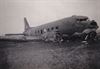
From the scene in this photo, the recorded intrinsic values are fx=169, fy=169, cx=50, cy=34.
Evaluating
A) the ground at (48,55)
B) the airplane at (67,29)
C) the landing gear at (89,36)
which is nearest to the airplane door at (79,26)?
the airplane at (67,29)

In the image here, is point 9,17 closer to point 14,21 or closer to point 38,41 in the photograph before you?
point 14,21

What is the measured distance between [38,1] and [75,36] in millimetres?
861

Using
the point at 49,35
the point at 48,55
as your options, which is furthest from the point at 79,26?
the point at 48,55

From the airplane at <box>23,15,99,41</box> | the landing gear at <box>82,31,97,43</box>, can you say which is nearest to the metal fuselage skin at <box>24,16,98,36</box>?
the airplane at <box>23,15,99,41</box>

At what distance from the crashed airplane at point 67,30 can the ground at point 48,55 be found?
0.11m

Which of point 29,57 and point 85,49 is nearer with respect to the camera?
point 29,57

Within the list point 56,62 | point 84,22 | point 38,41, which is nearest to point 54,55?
point 56,62

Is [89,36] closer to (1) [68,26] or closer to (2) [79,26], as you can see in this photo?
(2) [79,26]

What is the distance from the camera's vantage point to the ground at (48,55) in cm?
266

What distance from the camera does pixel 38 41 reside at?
280 cm

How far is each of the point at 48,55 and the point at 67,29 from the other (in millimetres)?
542

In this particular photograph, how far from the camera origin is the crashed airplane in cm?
282

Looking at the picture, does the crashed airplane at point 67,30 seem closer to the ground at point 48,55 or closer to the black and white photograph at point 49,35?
the black and white photograph at point 49,35

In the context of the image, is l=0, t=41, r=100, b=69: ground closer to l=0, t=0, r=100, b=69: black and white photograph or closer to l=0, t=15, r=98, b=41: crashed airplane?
l=0, t=0, r=100, b=69: black and white photograph
